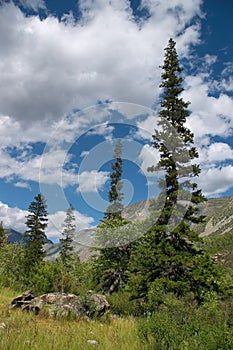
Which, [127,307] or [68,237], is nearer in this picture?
[127,307]

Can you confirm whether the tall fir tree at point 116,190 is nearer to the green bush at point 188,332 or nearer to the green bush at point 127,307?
the green bush at point 127,307

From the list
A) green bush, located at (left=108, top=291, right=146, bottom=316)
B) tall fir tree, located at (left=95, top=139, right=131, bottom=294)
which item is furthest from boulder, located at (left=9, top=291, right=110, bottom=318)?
tall fir tree, located at (left=95, top=139, right=131, bottom=294)

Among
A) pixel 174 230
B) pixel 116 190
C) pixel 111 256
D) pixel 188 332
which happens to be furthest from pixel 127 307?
pixel 116 190

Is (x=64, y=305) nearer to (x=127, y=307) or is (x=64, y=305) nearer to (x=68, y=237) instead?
(x=127, y=307)

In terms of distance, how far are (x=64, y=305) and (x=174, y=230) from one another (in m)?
9.95

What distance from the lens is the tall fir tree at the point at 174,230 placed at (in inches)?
699

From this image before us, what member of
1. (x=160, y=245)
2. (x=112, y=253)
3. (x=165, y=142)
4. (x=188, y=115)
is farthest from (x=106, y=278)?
(x=188, y=115)

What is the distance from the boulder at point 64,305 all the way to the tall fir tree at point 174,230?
5.11 m

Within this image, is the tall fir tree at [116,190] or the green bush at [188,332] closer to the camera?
the green bush at [188,332]

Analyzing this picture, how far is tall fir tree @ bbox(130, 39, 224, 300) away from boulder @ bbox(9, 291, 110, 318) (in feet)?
16.8

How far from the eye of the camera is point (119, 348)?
6.19 meters

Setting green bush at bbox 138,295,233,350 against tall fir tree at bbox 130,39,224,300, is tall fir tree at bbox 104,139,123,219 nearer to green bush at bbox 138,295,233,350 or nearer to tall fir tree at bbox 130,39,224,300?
tall fir tree at bbox 130,39,224,300

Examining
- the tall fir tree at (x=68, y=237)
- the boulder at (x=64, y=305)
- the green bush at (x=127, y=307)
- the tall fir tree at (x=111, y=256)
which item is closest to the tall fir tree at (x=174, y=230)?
the green bush at (x=127, y=307)

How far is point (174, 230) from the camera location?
1894cm
